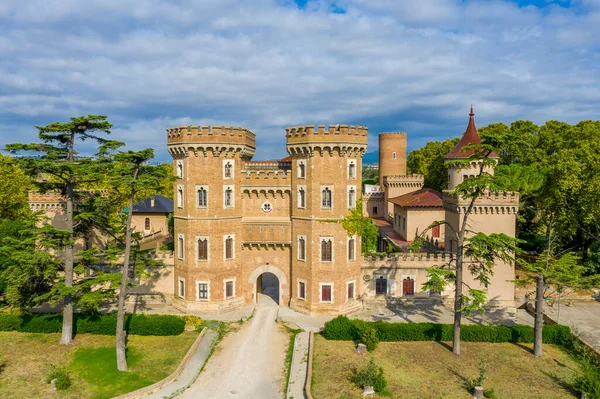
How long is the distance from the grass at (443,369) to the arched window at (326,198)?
9.59 m

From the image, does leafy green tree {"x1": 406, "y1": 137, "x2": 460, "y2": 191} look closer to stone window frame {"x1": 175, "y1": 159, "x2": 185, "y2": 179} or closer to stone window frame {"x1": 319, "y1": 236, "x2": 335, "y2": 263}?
stone window frame {"x1": 319, "y1": 236, "x2": 335, "y2": 263}

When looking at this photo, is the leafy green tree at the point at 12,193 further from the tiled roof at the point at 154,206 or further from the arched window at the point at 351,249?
the arched window at the point at 351,249

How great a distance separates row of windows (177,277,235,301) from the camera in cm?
3158

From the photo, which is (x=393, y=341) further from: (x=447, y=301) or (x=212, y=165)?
(x=212, y=165)

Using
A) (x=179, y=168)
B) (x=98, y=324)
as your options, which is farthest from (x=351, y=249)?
(x=98, y=324)

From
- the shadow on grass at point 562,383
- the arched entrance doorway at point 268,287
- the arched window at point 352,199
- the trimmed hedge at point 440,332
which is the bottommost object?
the shadow on grass at point 562,383

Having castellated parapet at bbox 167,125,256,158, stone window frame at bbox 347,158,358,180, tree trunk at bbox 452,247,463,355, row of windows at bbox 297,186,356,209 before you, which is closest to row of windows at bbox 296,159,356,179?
stone window frame at bbox 347,158,358,180

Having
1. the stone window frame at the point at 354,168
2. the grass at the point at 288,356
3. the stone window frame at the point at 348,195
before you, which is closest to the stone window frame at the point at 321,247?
the stone window frame at the point at 348,195

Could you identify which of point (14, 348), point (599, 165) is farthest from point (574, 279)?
point (14, 348)

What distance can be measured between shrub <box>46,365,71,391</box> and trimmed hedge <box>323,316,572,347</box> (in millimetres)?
15226

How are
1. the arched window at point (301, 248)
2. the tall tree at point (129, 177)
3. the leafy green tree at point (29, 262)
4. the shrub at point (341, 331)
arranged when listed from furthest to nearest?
1. the arched window at point (301, 248)
2. the shrub at point (341, 331)
3. the leafy green tree at point (29, 262)
4. the tall tree at point (129, 177)

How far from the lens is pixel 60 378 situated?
2053cm

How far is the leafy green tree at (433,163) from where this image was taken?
59.3 m

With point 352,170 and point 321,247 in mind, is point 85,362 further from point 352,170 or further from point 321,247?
point 352,170
